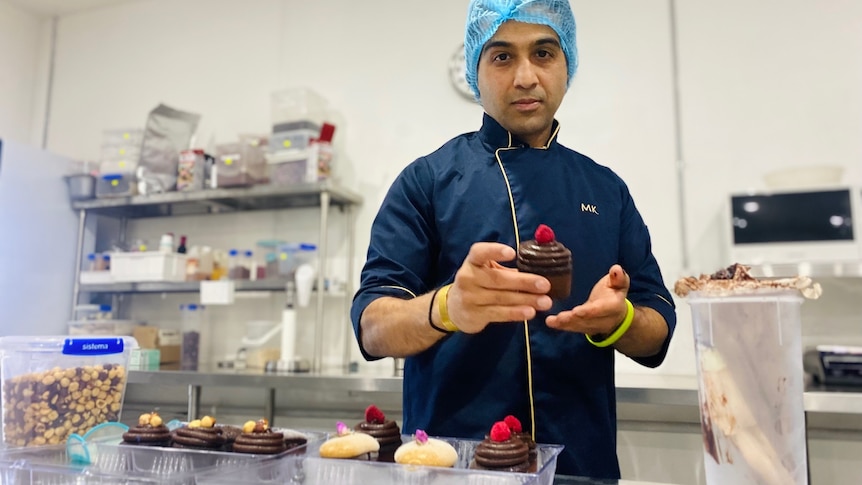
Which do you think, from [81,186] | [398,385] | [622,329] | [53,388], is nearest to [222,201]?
[81,186]

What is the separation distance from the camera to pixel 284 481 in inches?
32.9

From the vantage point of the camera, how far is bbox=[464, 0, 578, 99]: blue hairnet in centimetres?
125

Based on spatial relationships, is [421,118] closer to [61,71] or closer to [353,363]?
[353,363]

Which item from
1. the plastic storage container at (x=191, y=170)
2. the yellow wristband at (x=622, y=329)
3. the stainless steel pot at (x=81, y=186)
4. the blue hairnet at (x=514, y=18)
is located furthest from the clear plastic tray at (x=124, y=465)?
the stainless steel pot at (x=81, y=186)

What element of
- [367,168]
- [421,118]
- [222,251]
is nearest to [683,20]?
[421,118]

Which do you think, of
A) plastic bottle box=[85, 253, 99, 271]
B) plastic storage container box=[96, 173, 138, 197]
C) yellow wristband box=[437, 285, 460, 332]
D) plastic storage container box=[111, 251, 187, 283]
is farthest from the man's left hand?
plastic bottle box=[85, 253, 99, 271]

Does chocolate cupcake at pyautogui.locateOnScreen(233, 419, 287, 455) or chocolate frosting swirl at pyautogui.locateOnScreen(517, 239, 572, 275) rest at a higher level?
chocolate frosting swirl at pyautogui.locateOnScreen(517, 239, 572, 275)

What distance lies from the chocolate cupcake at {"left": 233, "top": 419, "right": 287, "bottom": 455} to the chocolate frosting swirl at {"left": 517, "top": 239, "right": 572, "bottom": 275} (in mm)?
468

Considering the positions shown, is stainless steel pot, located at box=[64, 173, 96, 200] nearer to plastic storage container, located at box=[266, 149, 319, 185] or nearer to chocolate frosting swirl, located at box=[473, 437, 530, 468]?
plastic storage container, located at box=[266, 149, 319, 185]

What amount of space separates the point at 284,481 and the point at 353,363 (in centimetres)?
218

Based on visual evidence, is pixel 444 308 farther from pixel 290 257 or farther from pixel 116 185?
pixel 116 185

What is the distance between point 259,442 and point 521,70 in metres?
0.84

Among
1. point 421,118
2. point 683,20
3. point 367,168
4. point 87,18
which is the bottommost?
point 367,168

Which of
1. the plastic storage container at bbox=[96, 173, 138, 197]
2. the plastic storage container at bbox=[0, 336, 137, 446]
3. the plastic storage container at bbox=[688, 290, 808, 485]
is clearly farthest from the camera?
the plastic storage container at bbox=[96, 173, 138, 197]
